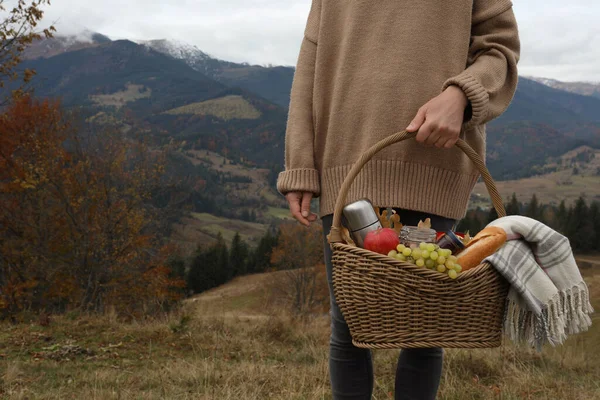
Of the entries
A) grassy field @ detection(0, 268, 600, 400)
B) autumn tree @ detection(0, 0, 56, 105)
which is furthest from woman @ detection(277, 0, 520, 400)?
autumn tree @ detection(0, 0, 56, 105)

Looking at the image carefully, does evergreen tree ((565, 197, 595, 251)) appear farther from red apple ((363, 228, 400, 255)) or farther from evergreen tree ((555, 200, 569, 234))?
red apple ((363, 228, 400, 255))

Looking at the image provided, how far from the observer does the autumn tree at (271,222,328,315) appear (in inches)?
1571

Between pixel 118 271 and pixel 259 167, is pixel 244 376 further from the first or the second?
pixel 259 167

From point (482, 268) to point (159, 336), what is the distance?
5.01 metres

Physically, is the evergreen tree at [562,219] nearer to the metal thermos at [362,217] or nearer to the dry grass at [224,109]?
the metal thermos at [362,217]

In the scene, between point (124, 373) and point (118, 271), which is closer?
point (124, 373)

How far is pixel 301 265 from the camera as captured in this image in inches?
1641

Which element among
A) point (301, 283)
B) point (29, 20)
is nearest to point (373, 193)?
point (29, 20)

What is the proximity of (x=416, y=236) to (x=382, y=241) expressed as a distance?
112mm

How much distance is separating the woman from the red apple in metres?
0.30

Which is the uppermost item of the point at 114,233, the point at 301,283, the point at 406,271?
the point at 406,271

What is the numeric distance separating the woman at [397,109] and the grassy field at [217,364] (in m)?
1.18

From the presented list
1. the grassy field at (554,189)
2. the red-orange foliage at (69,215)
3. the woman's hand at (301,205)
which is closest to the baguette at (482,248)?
the woman's hand at (301,205)

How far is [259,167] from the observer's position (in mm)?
130000
